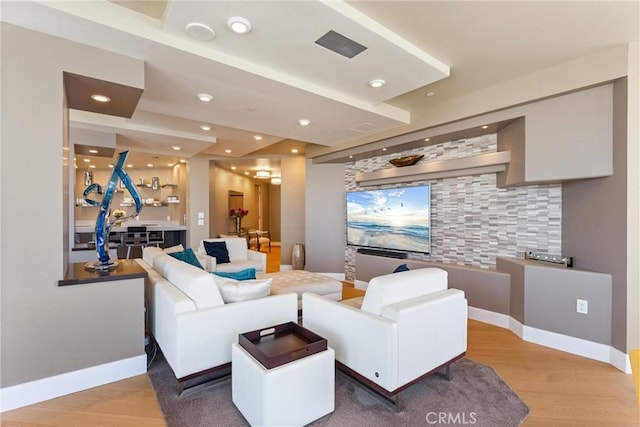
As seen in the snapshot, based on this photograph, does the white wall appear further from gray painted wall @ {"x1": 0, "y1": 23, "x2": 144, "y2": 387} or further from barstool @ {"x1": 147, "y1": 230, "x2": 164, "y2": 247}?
gray painted wall @ {"x1": 0, "y1": 23, "x2": 144, "y2": 387}

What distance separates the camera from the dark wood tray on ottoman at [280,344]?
67.6 inches

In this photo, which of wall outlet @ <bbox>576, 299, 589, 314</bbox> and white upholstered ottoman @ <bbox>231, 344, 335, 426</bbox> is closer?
white upholstered ottoman @ <bbox>231, 344, 335, 426</bbox>

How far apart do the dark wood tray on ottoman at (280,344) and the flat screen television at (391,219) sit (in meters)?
2.97

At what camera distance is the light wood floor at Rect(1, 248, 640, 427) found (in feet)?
6.30

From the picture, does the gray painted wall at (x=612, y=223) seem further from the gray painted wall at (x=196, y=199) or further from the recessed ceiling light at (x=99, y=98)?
the gray painted wall at (x=196, y=199)

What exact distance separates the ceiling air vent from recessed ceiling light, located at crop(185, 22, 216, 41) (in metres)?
0.80

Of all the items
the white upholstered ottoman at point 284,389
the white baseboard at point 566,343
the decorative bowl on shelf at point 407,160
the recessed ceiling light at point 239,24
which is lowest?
the white baseboard at point 566,343

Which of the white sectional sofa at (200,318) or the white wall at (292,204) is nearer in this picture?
the white sectional sofa at (200,318)

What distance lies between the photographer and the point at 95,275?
2.39 metres

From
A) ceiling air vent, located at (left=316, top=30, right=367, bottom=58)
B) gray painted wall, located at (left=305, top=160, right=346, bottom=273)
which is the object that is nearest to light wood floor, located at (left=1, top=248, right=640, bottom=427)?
ceiling air vent, located at (left=316, top=30, right=367, bottom=58)

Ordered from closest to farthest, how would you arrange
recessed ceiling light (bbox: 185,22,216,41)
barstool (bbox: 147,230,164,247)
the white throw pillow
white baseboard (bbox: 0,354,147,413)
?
1. white baseboard (bbox: 0,354,147,413)
2. recessed ceiling light (bbox: 185,22,216,41)
3. the white throw pillow
4. barstool (bbox: 147,230,164,247)

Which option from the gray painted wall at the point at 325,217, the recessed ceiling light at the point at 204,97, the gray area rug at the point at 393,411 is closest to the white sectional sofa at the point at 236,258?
the gray painted wall at the point at 325,217

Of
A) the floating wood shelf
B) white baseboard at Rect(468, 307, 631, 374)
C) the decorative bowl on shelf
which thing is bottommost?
white baseboard at Rect(468, 307, 631, 374)

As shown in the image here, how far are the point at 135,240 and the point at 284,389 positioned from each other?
250 inches
